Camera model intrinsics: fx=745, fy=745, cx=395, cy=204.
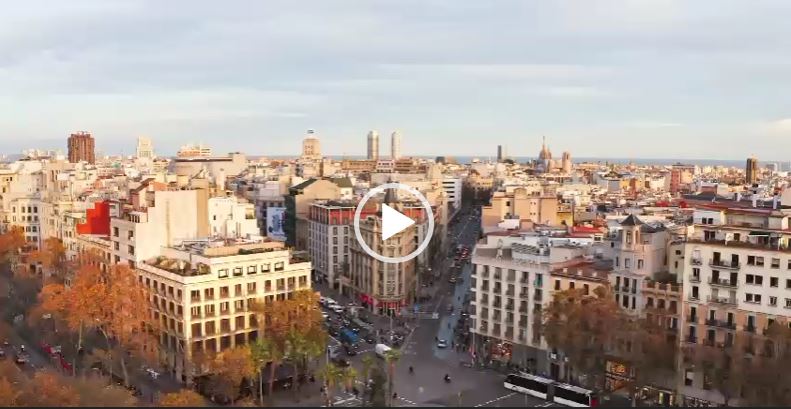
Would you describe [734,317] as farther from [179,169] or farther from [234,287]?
[179,169]

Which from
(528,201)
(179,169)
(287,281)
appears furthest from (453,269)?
(179,169)

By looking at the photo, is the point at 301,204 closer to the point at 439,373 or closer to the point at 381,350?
the point at 381,350

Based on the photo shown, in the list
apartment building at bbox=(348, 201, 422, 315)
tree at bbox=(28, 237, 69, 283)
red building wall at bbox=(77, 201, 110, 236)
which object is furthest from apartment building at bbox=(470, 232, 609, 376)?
tree at bbox=(28, 237, 69, 283)

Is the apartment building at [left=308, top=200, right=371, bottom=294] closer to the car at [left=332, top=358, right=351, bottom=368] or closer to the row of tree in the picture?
the car at [left=332, top=358, right=351, bottom=368]

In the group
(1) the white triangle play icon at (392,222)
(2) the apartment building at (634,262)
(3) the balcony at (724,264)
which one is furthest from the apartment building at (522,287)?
(1) the white triangle play icon at (392,222)

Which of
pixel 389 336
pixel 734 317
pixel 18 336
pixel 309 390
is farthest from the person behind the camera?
pixel 389 336

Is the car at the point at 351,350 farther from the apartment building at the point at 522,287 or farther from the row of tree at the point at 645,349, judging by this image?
the row of tree at the point at 645,349
